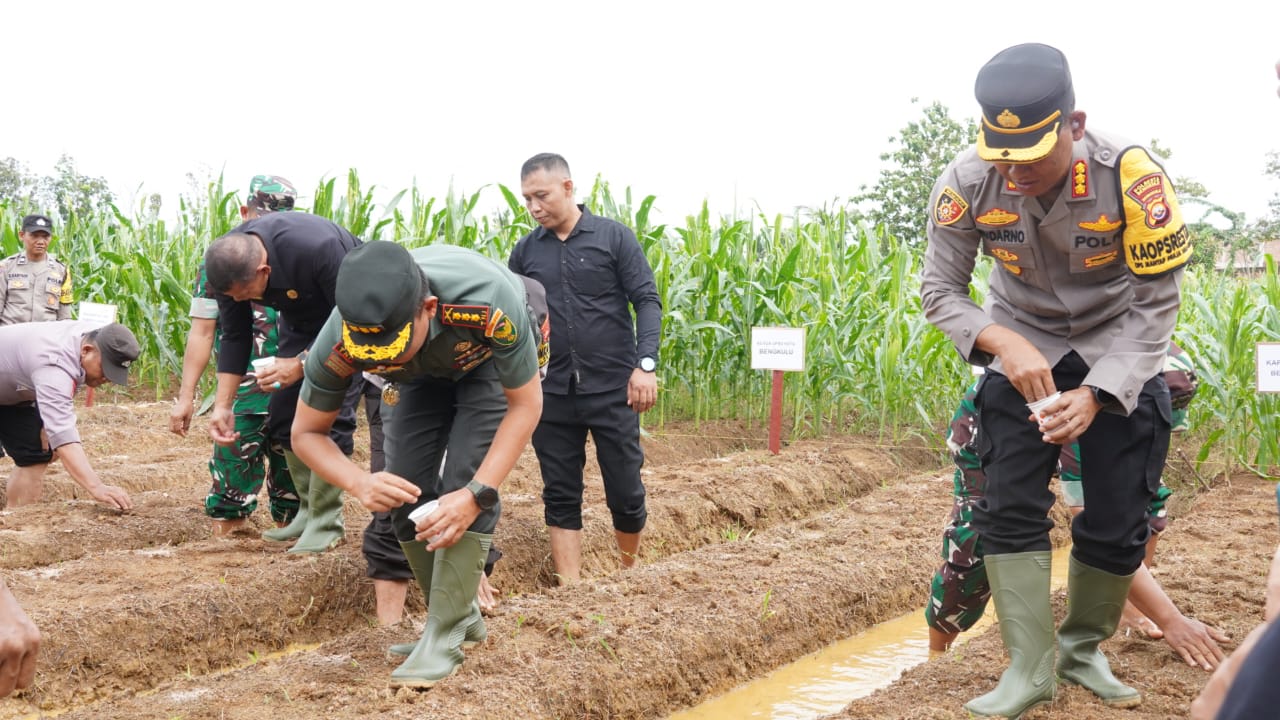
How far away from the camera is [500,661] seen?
3459 millimetres

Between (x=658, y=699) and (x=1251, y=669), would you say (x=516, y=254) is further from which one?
(x=1251, y=669)

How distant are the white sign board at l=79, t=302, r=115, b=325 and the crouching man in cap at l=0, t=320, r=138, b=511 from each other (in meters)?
3.28

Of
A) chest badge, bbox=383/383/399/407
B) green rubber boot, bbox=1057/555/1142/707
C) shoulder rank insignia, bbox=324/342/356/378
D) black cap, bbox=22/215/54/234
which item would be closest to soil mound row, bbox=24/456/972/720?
chest badge, bbox=383/383/399/407

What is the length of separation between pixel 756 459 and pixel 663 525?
1.65 m

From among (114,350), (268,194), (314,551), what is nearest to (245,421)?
(314,551)

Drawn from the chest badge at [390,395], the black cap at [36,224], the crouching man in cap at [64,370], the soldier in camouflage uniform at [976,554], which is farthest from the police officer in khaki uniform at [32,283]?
the soldier in camouflage uniform at [976,554]

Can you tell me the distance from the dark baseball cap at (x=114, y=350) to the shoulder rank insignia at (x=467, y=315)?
2878 millimetres

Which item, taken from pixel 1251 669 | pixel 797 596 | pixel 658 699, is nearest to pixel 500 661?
pixel 658 699

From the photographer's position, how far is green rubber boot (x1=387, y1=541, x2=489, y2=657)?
11.0ft

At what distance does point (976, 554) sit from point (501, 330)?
1.56 meters

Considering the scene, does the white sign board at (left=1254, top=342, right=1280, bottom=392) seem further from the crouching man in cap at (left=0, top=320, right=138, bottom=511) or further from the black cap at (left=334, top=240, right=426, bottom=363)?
the crouching man in cap at (left=0, top=320, right=138, bottom=511)

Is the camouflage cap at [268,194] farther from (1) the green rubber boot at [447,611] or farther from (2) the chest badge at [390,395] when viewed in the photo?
(1) the green rubber boot at [447,611]

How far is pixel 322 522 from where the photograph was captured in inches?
194

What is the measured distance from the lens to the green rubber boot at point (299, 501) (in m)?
4.99
